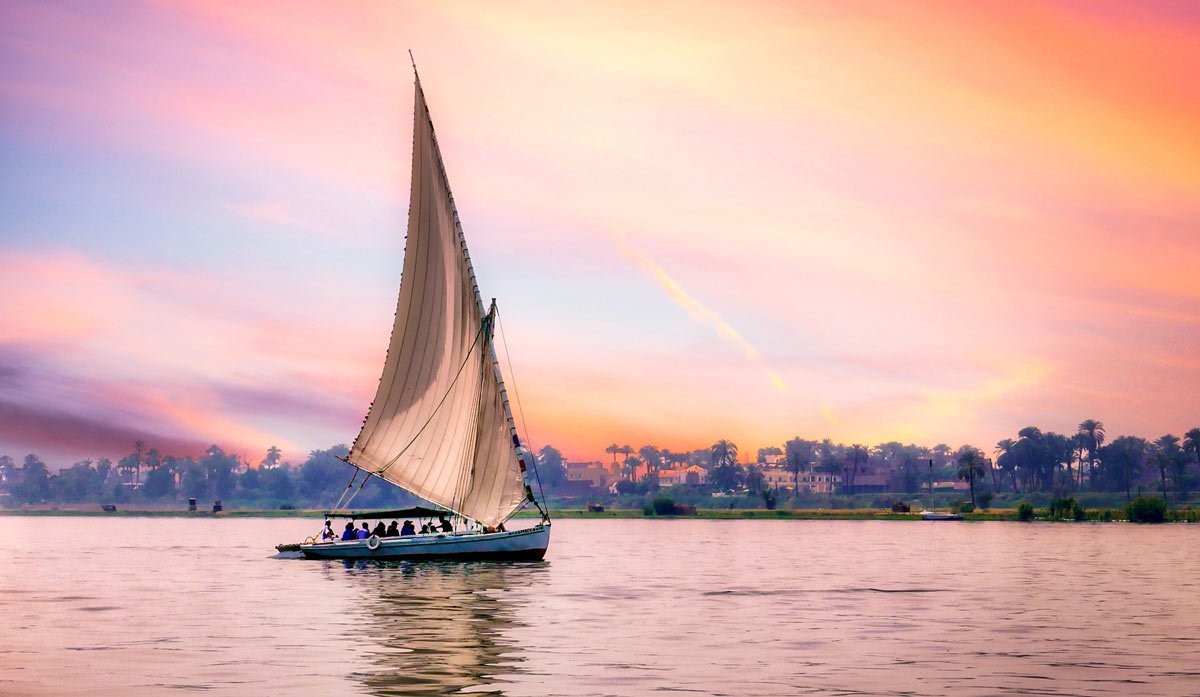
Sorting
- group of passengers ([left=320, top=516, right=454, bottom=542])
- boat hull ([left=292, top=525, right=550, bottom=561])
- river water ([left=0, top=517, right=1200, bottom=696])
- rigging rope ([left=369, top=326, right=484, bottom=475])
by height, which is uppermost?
rigging rope ([left=369, top=326, right=484, bottom=475])

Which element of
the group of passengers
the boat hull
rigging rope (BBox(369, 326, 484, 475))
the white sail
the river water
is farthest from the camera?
the group of passengers

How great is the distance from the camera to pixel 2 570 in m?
96.6

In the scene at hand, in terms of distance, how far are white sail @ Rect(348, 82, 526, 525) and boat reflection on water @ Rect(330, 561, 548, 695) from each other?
18.3 ft

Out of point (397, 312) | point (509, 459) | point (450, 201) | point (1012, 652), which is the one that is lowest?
point (1012, 652)

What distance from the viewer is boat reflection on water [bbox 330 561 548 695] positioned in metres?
37.1

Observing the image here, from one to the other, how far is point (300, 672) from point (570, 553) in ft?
275

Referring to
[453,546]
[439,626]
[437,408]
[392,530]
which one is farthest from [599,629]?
[392,530]

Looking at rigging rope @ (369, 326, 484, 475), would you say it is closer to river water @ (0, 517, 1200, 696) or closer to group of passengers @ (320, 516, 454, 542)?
group of passengers @ (320, 516, 454, 542)

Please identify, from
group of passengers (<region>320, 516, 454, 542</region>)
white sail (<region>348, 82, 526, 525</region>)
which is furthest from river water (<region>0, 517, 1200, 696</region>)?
white sail (<region>348, 82, 526, 525</region>)

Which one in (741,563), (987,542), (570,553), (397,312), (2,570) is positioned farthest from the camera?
(987,542)

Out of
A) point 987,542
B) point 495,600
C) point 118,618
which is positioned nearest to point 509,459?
point 495,600

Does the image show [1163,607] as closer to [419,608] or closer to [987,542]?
[419,608]

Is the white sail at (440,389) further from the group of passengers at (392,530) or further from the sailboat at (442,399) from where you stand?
the group of passengers at (392,530)

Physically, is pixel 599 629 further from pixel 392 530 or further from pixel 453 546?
pixel 392 530
